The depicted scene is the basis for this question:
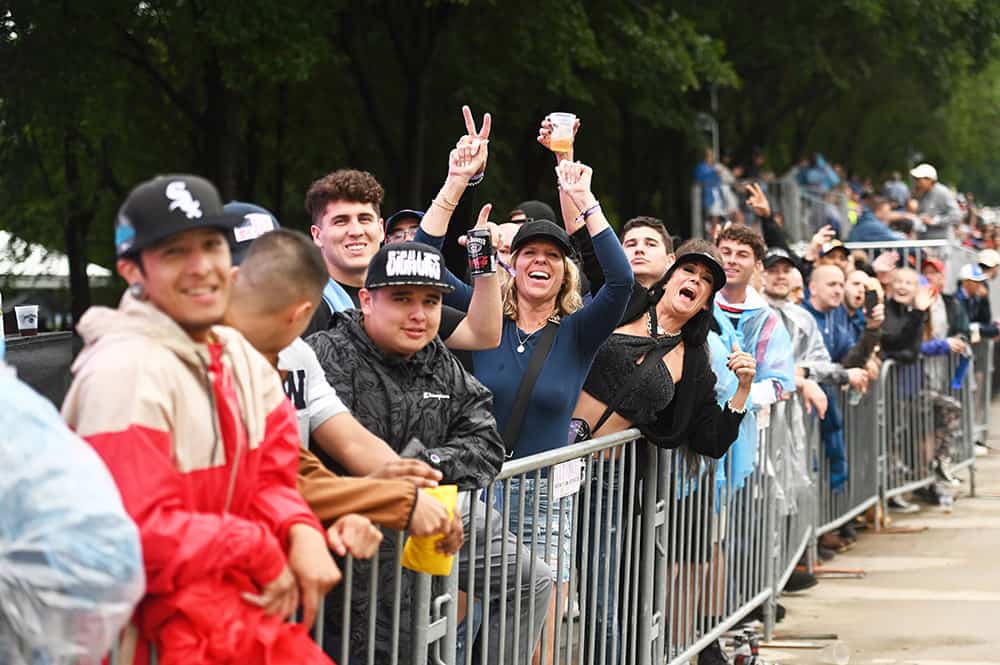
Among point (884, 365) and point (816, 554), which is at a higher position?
point (884, 365)

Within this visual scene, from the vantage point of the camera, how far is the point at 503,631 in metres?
5.38

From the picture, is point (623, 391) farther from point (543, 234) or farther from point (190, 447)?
point (190, 447)

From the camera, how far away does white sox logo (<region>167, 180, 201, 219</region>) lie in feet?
11.7

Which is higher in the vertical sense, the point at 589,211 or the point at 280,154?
the point at 280,154

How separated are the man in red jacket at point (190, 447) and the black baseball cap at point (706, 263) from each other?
3.65 metres

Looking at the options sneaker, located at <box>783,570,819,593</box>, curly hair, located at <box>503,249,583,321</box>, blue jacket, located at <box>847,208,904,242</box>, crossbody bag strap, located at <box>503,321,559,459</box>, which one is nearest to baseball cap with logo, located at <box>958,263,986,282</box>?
blue jacket, located at <box>847,208,904,242</box>

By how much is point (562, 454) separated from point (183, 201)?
95.2 inches

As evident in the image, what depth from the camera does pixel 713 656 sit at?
801 cm

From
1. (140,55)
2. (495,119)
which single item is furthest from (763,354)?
(495,119)

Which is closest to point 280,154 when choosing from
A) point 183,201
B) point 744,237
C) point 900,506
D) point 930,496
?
point 930,496

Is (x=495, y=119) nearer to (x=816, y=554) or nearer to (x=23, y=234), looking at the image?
(x=23, y=234)

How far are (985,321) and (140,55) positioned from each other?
11.5m

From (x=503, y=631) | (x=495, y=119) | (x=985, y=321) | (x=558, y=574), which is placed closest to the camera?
(x=503, y=631)

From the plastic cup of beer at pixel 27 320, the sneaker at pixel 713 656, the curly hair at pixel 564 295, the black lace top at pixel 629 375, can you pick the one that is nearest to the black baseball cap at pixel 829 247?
the sneaker at pixel 713 656
